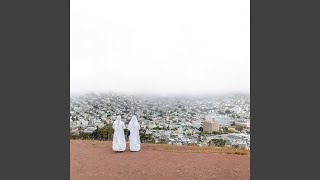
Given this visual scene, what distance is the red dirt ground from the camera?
1004 cm

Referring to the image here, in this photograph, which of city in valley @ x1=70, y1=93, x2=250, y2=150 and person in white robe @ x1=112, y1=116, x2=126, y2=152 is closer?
city in valley @ x1=70, y1=93, x2=250, y2=150

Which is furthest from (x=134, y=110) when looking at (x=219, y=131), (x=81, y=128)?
(x=219, y=131)

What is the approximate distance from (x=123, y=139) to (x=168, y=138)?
4.31 feet

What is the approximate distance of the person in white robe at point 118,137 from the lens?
1190 centimetres

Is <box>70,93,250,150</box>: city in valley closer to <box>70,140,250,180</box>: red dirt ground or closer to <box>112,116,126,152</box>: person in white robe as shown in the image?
<box>112,116,126,152</box>: person in white robe

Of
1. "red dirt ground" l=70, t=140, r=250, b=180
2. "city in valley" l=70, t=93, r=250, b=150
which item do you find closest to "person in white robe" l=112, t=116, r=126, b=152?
"red dirt ground" l=70, t=140, r=250, b=180

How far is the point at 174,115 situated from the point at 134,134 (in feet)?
4.32

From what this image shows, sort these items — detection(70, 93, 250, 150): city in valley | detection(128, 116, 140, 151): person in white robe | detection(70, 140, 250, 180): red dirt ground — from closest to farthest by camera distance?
detection(70, 140, 250, 180): red dirt ground, detection(70, 93, 250, 150): city in valley, detection(128, 116, 140, 151): person in white robe

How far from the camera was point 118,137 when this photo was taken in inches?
471

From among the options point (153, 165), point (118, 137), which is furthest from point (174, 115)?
Answer: point (153, 165)

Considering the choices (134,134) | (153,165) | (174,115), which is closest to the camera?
(153,165)

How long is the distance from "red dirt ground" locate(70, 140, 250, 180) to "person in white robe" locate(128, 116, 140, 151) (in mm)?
194

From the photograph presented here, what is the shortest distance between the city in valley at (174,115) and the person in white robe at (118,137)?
378mm

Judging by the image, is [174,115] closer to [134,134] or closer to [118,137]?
[134,134]
